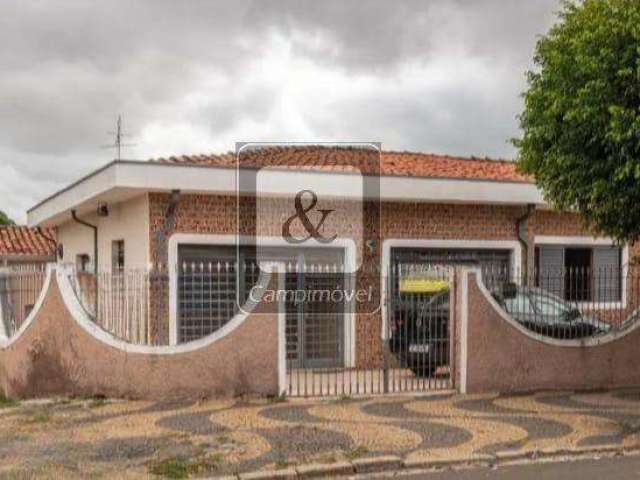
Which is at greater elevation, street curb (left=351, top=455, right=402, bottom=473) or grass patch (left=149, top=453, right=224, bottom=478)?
grass patch (left=149, top=453, right=224, bottom=478)

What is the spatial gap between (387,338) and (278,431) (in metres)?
2.81

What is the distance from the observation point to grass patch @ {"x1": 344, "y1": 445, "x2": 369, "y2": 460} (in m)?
7.56

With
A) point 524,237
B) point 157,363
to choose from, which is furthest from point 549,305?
point 157,363

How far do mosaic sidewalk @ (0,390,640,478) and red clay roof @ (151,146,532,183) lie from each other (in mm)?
4752

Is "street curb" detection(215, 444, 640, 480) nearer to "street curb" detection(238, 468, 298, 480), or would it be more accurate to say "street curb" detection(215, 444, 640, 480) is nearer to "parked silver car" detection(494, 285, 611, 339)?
"street curb" detection(238, 468, 298, 480)

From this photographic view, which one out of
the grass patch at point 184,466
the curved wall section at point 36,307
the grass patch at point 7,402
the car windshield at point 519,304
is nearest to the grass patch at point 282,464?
the grass patch at point 184,466

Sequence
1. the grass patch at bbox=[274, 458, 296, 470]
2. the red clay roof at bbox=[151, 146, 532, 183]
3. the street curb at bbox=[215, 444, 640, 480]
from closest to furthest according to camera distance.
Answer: the street curb at bbox=[215, 444, 640, 480] → the grass patch at bbox=[274, 458, 296, 470] → the red clay roof at bbox=[151, 146, 532, 183]

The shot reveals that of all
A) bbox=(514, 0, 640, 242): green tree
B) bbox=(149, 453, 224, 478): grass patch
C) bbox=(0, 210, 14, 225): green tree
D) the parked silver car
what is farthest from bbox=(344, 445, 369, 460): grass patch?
bbox=(0, 210, 14, 225): green tree

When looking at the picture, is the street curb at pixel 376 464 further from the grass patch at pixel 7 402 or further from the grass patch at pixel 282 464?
the grass patch at pixel 7 402

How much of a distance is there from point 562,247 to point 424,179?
3965 millimetres

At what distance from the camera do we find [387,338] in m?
10.9

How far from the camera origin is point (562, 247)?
52.9 ft

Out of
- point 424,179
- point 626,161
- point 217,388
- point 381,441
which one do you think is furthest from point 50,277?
point 626,161

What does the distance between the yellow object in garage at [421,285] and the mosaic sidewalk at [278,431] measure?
7.43ft
